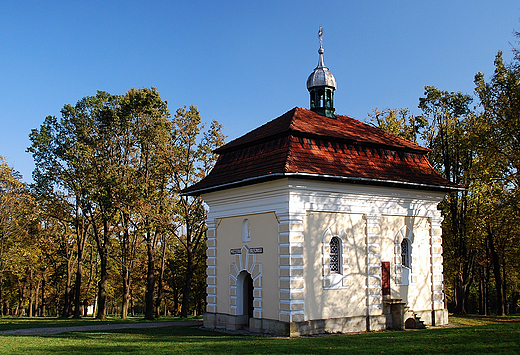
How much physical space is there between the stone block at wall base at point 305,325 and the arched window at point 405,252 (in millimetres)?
3052

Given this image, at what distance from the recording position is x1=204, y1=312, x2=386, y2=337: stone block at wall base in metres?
18.3

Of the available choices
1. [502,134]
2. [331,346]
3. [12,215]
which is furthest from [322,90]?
[12,215]

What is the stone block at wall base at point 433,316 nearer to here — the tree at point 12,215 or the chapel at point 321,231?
the chapel at point 321,231

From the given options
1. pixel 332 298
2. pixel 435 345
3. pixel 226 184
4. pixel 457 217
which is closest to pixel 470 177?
pixel 457 217

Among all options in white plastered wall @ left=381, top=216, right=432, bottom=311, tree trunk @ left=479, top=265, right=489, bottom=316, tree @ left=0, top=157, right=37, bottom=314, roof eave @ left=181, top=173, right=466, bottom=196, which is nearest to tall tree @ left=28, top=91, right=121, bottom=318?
tree @ left=0, top=157, right=37, bottom=314

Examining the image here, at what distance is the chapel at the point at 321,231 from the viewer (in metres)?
18.9

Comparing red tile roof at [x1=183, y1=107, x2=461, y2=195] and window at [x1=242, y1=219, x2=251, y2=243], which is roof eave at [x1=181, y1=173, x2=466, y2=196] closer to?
red tile roof at [x1=183, y1=107, x2=461, y2=195]

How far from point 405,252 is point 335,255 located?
4.29m

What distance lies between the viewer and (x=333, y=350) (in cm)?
1286

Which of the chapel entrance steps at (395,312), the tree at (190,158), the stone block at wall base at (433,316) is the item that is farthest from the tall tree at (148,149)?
the stone block at wall base at (433,316)

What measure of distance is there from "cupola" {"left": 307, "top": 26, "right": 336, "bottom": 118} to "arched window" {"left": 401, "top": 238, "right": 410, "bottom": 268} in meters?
7.09

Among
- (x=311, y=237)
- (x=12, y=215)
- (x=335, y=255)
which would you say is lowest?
(x=335, y=255)

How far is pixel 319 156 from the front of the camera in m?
19.9

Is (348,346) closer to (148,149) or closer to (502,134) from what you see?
(502,134)
